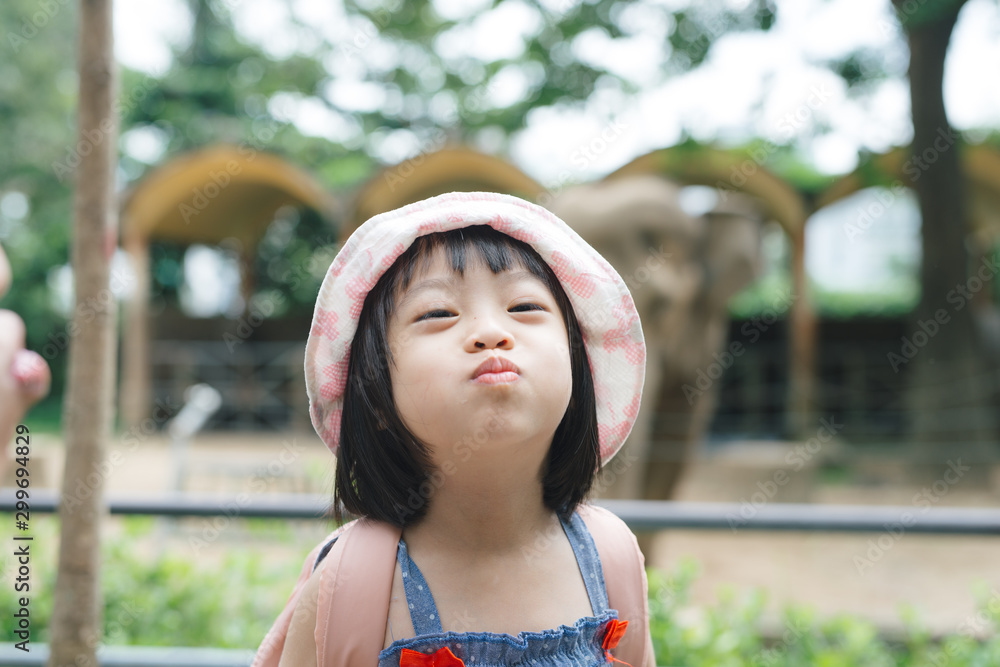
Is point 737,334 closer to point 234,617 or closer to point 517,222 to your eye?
point 234,617

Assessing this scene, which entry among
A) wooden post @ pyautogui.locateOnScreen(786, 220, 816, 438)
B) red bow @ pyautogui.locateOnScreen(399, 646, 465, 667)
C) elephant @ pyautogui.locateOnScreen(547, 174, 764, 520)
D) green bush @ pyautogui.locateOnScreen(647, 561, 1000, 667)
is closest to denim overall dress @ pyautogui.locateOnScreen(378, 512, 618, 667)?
red bow @ pyautogui.locateOnScreen(399, 646, 465, 667)

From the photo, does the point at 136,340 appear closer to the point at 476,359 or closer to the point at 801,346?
the point at 801,346

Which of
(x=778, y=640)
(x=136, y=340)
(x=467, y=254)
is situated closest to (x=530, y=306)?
(x=467, y=254)

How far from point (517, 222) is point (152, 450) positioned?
381 inches

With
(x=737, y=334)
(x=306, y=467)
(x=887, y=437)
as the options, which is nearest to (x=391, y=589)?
(x=306, y=467)

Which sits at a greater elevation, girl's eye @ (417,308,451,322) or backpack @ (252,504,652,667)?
girl's eye @ (417,308,451,322)

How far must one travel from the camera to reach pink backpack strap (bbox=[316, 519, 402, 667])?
37.7 inches

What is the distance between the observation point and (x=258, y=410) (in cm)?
1124

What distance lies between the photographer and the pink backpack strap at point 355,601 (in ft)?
3.14

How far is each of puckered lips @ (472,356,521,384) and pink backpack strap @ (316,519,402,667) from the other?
269 mm

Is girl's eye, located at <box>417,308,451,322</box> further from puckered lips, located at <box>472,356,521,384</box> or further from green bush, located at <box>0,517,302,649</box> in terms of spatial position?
green bush, located at <box>0,517,302,649</box>

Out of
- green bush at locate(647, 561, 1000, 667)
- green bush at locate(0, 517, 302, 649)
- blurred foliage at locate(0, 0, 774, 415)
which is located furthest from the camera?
blurred foliage at locate(0, 0, 774, 415)

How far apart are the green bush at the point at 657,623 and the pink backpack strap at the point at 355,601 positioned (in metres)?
1.47

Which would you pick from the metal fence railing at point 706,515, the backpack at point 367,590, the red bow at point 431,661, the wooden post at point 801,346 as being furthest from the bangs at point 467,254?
the wooden post at point 801,346
